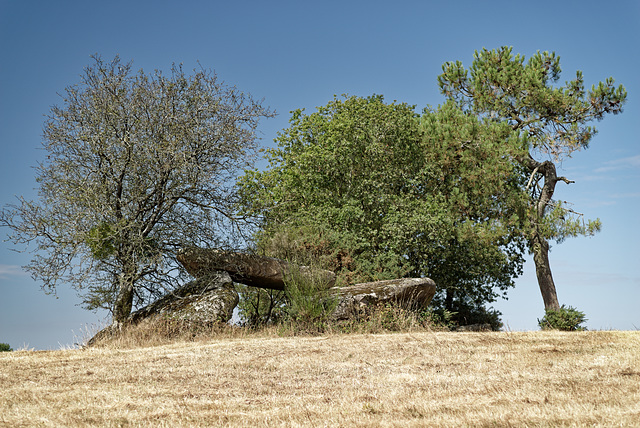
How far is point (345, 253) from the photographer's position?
16312 mm

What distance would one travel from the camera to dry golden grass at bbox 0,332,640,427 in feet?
17.6

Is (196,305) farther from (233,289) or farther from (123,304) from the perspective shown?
(123,304)

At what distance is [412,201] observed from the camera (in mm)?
17500

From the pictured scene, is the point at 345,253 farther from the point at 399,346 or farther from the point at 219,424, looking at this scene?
the point at 219,424

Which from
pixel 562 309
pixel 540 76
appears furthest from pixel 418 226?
pixel 540 76

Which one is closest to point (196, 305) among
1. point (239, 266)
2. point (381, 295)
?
point (239, 266)

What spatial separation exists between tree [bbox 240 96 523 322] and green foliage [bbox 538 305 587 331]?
295cm

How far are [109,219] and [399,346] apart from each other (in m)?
7.44

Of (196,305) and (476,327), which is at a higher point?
(196,305)

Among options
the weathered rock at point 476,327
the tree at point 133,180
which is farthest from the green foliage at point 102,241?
the weathered rock at point 476,327

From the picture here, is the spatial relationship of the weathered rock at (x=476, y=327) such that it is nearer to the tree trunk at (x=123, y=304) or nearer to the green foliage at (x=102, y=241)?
the tree trunk at (x=123, y=304)

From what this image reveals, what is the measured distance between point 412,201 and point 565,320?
5630mm

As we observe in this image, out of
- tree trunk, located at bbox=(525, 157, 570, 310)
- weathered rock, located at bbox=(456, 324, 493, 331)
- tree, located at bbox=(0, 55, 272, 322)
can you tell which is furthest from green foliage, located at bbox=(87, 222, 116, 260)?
tree trunk, located at bbox=(525, 157, 570, 310)

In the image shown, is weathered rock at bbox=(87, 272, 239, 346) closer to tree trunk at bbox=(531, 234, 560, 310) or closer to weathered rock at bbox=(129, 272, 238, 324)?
weathered rock at bbox=(129, 272, 238, 324)
